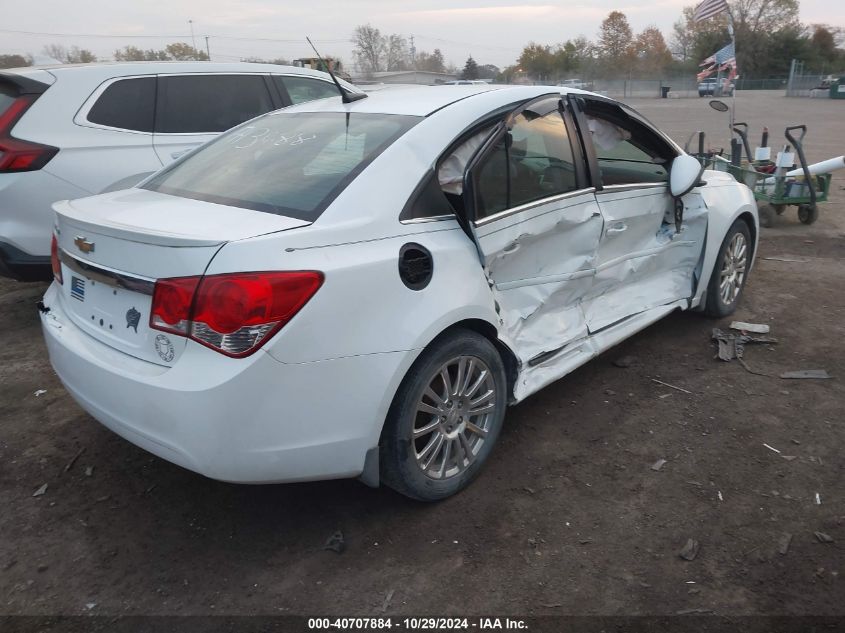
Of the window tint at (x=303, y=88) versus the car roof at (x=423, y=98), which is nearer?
the car roof at (x=423, y=98)

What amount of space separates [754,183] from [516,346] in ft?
20.6

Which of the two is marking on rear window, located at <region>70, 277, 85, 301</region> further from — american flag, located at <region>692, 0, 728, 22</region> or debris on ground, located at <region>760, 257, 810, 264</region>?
american flag, located at <region>692, 0, 728, 22</region>

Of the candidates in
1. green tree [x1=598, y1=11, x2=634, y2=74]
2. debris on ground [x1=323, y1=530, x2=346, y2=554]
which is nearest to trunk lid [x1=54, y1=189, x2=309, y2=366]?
debris on ground [x1=323, y1=530, x2=346, y2=554]

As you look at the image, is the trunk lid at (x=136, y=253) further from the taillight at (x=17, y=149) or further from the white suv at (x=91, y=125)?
the taillight at (x=17, y=149)

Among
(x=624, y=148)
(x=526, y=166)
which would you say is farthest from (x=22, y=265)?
(x=624, y=148)

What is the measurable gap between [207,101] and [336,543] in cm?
428

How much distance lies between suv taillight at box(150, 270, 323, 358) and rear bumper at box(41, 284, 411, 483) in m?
0.05

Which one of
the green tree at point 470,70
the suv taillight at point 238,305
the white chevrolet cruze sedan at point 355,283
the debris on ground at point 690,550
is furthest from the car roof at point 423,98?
the green tree at point 470,70

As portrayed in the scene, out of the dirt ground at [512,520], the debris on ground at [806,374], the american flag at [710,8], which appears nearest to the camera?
the dirt ground at [512,520]

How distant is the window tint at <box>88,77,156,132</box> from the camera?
5129 mm

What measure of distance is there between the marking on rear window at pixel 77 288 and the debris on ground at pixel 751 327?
4090 millimetres

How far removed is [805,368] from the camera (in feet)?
13.9

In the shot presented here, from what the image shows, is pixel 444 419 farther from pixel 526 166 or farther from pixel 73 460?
pixel 73 460

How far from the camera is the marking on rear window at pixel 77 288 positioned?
278 cm
